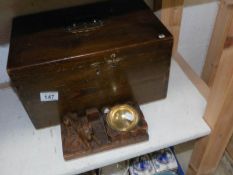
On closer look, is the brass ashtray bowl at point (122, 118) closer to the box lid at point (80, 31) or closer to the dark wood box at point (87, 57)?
the dark wood box at point (87, 57)

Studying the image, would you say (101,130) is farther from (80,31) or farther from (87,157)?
(80,31)

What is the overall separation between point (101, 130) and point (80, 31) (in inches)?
10.2

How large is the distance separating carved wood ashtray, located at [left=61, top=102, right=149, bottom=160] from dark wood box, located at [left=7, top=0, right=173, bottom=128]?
28 mm

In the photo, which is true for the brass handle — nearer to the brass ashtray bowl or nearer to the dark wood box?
the dark wood box

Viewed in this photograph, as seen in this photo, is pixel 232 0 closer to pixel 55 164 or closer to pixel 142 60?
pixel 142 60

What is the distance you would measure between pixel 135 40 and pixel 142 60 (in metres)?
0.05

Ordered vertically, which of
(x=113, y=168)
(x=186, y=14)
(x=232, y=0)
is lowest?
(x=113, y=168)

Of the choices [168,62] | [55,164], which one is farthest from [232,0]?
[55,164]

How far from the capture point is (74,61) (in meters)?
0.57

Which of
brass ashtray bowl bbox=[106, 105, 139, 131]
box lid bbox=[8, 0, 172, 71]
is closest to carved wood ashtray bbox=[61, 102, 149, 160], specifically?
brass ashtray bowl bbox=[106, 105, 139, 131]

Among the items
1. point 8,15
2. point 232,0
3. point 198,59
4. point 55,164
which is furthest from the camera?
point 198,59

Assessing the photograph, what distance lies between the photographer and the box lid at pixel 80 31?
579 millimetres

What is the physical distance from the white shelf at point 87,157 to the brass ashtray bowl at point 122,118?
54 millimetres

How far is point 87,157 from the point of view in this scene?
643 mm
